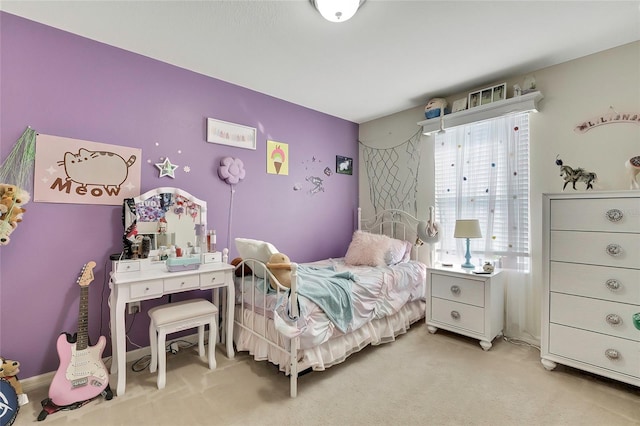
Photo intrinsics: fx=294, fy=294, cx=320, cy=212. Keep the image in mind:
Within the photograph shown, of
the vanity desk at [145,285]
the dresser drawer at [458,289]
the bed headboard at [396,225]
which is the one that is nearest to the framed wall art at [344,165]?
the bed headboard at [396,225]

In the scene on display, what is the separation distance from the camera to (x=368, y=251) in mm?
3377

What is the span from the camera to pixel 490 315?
2631mm

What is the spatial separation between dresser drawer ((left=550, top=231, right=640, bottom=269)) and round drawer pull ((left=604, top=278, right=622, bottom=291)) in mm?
110

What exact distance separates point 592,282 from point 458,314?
3.48 ft

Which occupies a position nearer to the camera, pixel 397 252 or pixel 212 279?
pixel 212 279

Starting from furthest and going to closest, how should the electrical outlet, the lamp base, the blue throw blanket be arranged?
the lamp base < the electrical outlet < the blue throw blanket

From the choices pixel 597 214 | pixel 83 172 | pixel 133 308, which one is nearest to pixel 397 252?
pixel 597 214

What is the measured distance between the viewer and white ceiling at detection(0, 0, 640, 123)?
1.94m

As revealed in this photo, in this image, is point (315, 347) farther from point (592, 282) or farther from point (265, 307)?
point (592, 282)

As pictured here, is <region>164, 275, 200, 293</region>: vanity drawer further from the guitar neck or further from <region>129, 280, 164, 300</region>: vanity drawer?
the guitar neck

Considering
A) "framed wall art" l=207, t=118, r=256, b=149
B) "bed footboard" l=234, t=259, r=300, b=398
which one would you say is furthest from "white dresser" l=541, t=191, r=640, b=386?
"framed wall art" l=207, t=118, r=256, b=149

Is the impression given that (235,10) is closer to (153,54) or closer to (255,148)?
(153,54)

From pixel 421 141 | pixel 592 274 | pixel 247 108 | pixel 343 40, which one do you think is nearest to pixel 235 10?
pixel 343 40

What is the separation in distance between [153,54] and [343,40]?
1.62m
